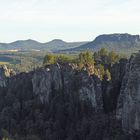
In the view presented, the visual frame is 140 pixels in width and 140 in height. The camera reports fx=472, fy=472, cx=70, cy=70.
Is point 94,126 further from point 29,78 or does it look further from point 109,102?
point 29,78

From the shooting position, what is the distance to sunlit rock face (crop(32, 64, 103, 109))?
119 meters

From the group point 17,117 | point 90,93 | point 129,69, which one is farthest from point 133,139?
point 17,117

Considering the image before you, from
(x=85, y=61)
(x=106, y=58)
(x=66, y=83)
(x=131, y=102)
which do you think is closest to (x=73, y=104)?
(x=66, y=83)

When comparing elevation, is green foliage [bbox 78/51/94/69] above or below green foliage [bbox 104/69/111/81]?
above

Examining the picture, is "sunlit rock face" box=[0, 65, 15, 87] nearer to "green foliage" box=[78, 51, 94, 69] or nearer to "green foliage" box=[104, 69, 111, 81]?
"green foliage" box=[78, 51, 94, 69]

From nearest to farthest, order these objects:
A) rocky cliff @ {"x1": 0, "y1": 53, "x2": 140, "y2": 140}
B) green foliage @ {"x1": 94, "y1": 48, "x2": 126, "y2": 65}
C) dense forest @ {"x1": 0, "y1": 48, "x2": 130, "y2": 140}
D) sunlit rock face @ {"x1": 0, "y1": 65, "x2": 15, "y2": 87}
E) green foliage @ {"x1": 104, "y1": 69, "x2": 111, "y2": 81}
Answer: rocky cliff @ {"x1": 0, "y1": 53, "x2": 140, "y2": 140}
dense forest @ {"x1": 0, "y1": 48, "x2": 130, "y2": 140}
green foliage @ {"x1": 104, "y1": 69, "x2": 111, "y2": 81}
green foliage @ {"x1": 94, "y1": 48, "x2": 126, "y2": 65}
sunlit rock face @ {"x1": 0, "y1": 65, "x2": 15, "y2": 87}

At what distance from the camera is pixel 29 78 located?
145000 millimetres

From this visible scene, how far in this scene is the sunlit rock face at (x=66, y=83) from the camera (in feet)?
392

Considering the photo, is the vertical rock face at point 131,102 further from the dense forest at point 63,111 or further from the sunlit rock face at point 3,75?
the sunlit rock face at point 3,75

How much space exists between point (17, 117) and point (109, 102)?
28370mm

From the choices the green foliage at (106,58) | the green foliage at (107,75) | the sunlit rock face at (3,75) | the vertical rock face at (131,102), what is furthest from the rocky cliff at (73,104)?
the green foliage at (106,58)

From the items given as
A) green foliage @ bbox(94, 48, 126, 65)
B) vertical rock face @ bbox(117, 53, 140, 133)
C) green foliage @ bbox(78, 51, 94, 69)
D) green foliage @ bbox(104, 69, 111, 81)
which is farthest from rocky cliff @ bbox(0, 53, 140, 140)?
green foliage @ bbox(94, 48, 126, 65)

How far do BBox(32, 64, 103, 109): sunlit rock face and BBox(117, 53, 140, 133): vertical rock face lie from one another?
15.7 metres

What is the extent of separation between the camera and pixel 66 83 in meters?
128
